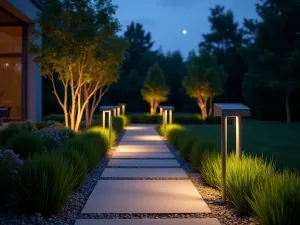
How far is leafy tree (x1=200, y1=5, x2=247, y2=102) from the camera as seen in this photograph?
3772 cm

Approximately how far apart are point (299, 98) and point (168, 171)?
2524cm

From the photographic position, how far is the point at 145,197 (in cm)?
548

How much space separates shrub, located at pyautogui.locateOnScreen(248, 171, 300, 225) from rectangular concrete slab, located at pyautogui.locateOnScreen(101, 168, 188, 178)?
319cm

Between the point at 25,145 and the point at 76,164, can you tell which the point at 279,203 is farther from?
the point at 25,145

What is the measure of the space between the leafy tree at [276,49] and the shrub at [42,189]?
23.8 metres

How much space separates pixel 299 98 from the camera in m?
30.4

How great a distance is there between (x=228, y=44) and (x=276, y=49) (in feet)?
44.6

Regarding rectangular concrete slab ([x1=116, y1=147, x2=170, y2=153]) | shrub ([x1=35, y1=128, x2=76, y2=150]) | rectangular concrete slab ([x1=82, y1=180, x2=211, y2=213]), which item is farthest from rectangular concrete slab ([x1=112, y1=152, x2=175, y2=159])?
rectangular concrete slab ([x1=82, y1=180, x2=211, y2=213])

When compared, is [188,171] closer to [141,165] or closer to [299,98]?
[141,165]

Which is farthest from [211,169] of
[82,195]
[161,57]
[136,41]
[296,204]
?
[136,41]

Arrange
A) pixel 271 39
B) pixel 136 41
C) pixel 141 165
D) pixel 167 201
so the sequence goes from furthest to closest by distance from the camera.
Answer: pixel 136 41 < pixel 271 39 < pixel 141 165 < pixel 167 201

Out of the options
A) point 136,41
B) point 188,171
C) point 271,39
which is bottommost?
point 188,171

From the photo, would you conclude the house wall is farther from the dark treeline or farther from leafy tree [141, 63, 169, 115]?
leafy tree [141, 63, 169, 115]

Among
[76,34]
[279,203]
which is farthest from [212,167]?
[76,34]
